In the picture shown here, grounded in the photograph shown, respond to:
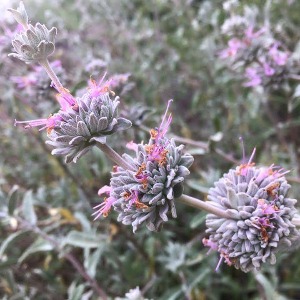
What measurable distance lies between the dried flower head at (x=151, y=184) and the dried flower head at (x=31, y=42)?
282 millimetres

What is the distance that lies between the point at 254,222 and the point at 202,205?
119 mm

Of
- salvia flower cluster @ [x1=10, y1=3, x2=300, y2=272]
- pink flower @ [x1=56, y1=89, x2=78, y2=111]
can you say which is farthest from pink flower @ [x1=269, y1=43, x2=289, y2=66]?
pink flower @ [x1=56, y1=89, x2=78, y2=111]

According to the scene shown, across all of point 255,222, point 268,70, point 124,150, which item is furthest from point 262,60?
point 255,222

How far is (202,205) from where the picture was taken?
2.95 ft

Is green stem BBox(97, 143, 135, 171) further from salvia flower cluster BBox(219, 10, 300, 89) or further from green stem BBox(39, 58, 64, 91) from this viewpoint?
salvia flower cluster BBox(219, 10, 300, 89)

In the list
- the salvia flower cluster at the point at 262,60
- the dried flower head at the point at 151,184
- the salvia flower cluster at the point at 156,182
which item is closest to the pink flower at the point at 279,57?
the salvia flower cluster at the point at 262,60

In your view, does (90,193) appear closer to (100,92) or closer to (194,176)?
(194,176)

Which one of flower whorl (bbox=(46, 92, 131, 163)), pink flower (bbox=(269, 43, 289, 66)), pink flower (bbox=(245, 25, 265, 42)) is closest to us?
flower whorl (bbox=(46, 92, 131, 163))

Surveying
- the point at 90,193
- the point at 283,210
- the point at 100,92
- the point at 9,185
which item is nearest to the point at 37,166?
the point at 9,185

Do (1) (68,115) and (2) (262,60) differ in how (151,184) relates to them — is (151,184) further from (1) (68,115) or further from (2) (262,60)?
(2) (262,60)

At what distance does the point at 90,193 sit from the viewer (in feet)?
7.03

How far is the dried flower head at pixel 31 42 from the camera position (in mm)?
870

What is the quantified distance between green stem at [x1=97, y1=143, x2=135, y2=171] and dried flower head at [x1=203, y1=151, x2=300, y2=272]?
0.22 meters

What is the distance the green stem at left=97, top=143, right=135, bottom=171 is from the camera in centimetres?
87
